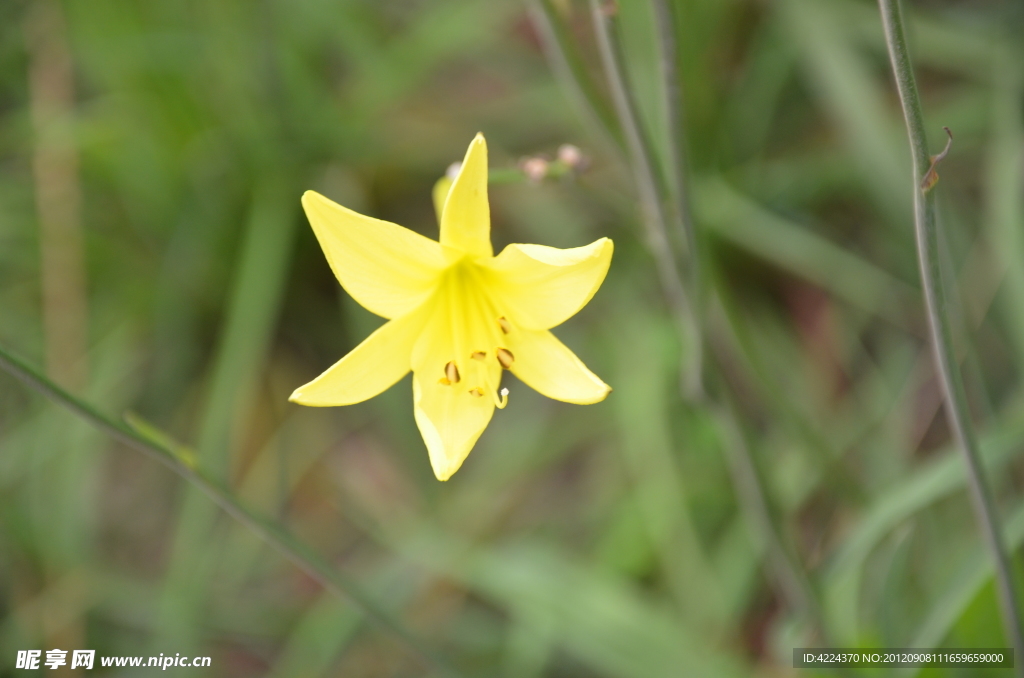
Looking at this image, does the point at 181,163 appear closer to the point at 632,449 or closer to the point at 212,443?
the point at 212,443

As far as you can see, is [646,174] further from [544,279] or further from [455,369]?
[455,369]

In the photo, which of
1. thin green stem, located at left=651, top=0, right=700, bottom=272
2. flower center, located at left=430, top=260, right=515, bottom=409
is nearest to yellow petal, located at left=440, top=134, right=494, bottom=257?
flower center, located at left=430, top=260, right=515, bottom=409

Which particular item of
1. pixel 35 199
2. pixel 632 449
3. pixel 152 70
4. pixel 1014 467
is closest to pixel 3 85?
pixel 35 199

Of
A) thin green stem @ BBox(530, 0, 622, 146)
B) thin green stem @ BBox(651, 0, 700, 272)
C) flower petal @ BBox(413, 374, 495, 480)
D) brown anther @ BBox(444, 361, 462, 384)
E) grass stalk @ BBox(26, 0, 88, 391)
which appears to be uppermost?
grass stalk @ BBox(26, 0, 88, 391)

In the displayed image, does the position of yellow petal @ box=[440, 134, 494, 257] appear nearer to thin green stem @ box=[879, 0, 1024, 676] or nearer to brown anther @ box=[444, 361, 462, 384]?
brown anther @ box=[444, 361, 462, 384]

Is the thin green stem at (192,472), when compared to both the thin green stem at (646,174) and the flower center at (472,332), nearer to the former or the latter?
the flower center at (472,332)
